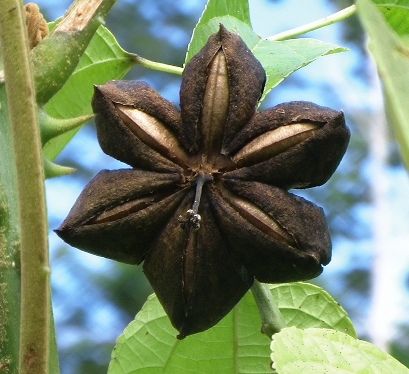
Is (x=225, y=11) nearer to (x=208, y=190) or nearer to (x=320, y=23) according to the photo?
(x=320, y=23)

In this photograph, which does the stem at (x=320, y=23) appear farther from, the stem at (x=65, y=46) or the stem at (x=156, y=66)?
the stem at (x=65, y=46)

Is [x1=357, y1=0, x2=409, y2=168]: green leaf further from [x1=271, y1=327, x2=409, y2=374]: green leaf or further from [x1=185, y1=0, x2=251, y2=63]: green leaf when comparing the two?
[x1=185, y1=0, x2=251, y2=63]: green leaf

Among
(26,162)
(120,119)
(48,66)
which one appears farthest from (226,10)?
(26,162)

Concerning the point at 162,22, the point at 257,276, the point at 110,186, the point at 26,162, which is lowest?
the point at 162,22

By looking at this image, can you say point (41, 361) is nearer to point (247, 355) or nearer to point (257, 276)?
point (257, 276)

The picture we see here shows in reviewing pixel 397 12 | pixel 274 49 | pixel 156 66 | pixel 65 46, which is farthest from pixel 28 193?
pixel 397 12
